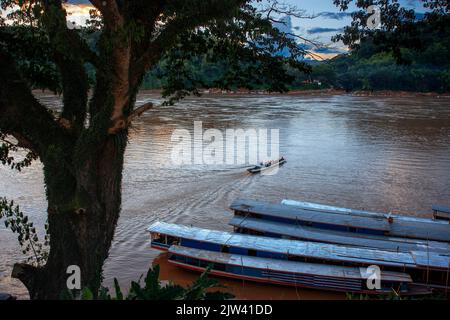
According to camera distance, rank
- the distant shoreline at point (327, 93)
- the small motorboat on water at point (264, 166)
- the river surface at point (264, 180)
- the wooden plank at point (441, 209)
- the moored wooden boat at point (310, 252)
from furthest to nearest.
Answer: the distant shoreline at point (327, 93), the small motorboat on water at point (264, 166), the wooden plank at point (441, 209), the river surface at point (264, 180), the moored wooden boat at point (310, 252)

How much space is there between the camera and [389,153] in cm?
2108

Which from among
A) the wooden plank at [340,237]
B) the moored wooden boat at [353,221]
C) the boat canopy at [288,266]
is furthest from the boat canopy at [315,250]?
the moored wooden boat at [353,221]

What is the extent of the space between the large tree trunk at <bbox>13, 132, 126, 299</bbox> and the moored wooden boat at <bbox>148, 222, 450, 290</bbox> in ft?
21.6

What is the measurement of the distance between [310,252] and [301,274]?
0.69 metres

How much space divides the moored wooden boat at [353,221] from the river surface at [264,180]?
47.5 inches

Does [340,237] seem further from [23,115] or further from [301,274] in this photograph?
[23,115]

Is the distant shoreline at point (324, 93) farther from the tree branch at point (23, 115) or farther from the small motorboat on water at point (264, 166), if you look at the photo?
the tree branch at point (23, 115)

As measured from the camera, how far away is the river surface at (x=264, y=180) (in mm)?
11023

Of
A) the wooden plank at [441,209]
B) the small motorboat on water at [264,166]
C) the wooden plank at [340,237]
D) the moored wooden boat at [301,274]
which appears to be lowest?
Result: the moored wooden boat at [301,274]

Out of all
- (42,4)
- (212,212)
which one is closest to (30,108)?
(42,4)

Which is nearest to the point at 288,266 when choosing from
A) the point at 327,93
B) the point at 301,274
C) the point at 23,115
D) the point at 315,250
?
the point at 301,274

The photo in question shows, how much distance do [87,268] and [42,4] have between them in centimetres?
216

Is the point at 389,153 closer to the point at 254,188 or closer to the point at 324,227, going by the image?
the point at 254,188

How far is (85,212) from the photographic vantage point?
3.90m
